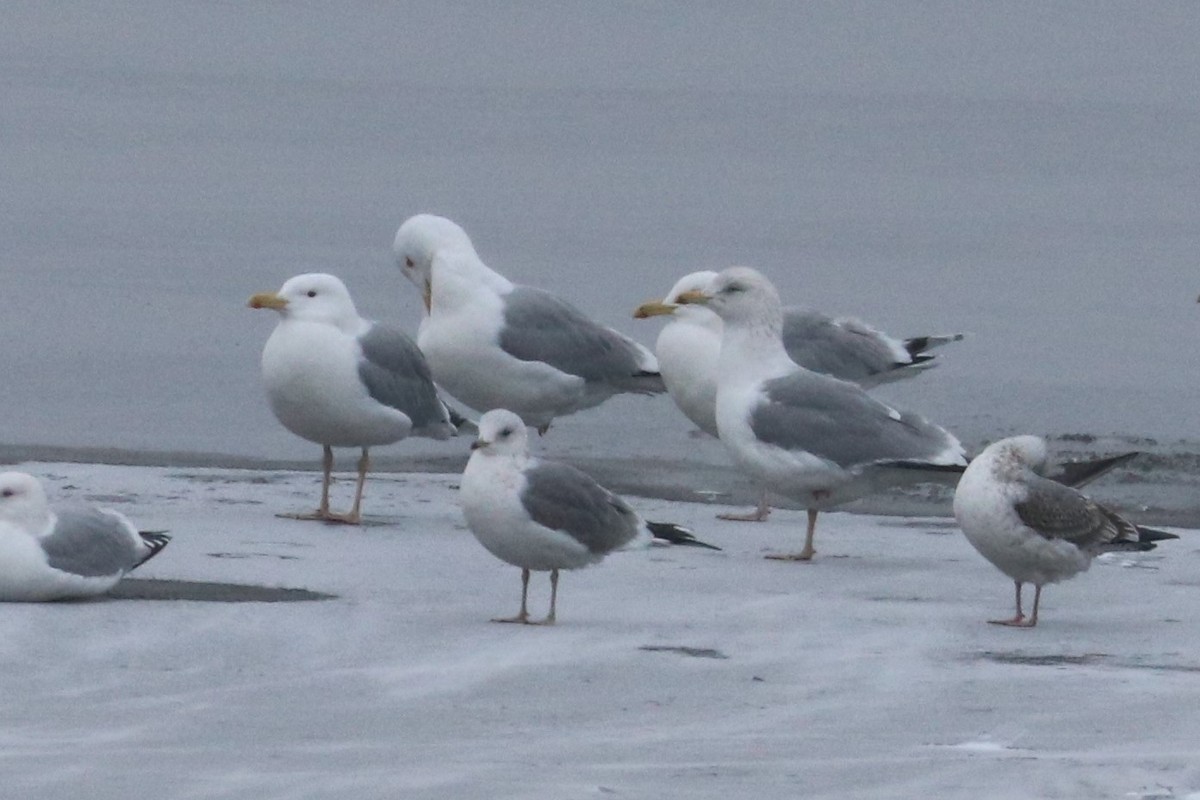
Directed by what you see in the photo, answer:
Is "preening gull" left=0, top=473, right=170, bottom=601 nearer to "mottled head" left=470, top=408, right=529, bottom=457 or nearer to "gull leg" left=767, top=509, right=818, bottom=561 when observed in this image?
"mottled head" left=470, top=408, right=529, bottom=457

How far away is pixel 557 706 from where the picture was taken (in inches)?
224

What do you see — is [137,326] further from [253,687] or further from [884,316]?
[253,687]

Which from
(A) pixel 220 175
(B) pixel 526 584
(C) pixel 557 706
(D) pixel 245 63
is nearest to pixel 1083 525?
(B) pixel 526 584

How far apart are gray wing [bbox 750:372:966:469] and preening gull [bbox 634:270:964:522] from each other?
0.72m

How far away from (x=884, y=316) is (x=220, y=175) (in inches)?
279

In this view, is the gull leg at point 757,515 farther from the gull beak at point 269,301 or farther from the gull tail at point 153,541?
the gull tail at point 153,541

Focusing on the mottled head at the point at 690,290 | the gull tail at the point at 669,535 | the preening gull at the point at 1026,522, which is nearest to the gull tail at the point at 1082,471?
the preening gull at the point at 1026,522

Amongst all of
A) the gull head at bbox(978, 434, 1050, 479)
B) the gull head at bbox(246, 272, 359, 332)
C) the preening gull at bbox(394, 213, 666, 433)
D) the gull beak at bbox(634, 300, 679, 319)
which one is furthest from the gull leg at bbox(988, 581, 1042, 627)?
the preening gull at bbox(394, 213, 666, 433)

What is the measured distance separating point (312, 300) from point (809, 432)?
1893mm

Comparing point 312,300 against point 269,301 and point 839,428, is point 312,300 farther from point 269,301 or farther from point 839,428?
point 839,428

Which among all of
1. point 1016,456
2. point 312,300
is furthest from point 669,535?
point 312,300

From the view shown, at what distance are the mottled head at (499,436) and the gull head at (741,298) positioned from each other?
6.59 feet

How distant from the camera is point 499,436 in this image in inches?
278

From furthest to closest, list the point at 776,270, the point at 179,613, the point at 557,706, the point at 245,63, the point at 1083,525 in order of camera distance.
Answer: the point at 245,63 < the point at 776,270 < the point at 1083,525 < the point at 179,613 < the point at 557,706
